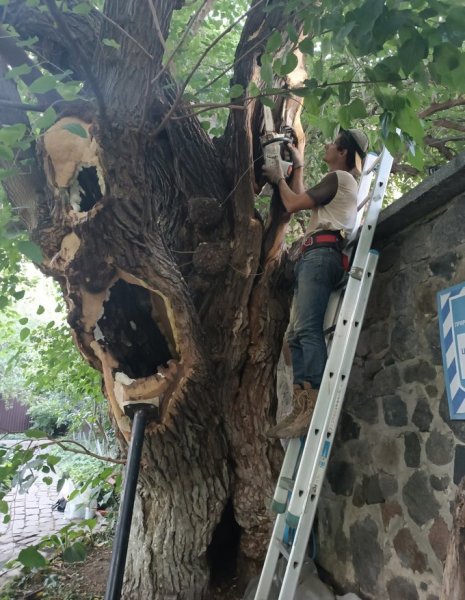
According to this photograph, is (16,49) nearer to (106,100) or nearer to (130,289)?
(106,100)

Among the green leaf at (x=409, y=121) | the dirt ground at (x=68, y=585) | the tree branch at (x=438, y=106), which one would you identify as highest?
the tree branch at (x=438, y=106)

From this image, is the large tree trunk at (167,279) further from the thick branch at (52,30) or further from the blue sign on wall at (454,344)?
the blue sign on wall at (454,344)

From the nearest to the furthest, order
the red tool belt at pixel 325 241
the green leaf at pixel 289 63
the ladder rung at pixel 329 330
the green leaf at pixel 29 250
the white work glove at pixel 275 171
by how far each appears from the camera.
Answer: the green leaf at pixel 29 250, the green leaf at pixel 289 63, the ladder rung at pixel 329 330, the red tool belt at pixel 325 241, the white work glove at pixel 275 171

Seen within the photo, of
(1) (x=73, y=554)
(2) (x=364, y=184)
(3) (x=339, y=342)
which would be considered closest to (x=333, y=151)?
(2) (x=364, y=184)

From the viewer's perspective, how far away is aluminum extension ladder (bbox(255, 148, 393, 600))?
6.82ft

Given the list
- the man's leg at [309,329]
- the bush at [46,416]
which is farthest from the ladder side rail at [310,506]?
the bush at [46,416]

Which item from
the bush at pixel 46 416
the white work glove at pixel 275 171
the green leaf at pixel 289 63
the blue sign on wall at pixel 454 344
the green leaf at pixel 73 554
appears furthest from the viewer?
the bush at pixel 46 416

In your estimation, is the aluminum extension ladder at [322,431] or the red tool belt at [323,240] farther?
the red tool belt at [323,240]

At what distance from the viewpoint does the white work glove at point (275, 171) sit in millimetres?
3111

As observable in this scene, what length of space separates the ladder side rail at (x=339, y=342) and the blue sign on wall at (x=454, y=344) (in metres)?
0.42

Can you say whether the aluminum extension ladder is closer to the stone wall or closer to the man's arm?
the stone wall

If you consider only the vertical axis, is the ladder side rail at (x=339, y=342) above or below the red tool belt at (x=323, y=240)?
below

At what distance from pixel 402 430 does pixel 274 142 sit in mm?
1992

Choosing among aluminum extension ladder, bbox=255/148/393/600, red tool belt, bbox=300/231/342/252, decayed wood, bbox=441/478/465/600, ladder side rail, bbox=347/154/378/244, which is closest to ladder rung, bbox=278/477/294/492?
aluminum extension ladder, bbox=255/148/393/600
